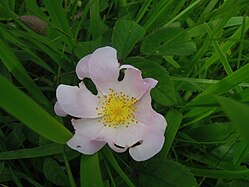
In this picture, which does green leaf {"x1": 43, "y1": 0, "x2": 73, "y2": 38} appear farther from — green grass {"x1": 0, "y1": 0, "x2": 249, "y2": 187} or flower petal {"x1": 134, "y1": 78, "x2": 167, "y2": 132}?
flower petal {"x1": 134, "y1": 78, "x2": 167, "y2": 132}

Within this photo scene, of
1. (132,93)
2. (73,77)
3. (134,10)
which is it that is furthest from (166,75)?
(134,10)

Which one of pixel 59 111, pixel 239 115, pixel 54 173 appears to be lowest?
pixel 54 173

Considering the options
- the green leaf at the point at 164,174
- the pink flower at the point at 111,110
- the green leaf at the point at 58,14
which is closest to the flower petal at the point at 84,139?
the pink flower at the point at 111,110

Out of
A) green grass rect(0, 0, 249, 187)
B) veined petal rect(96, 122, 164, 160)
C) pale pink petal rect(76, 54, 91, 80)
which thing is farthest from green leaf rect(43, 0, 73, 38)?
veined petal rect(96, 122, 164, 160)

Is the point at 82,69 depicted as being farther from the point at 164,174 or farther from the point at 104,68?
the point at 164,174

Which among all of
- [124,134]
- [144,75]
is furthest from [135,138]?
[144,75]

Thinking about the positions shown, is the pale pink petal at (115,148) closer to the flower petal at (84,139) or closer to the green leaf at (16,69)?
the flower petal at (84,139)

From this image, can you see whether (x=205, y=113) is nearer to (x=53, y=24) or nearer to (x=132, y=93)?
(x=132, y=93)
